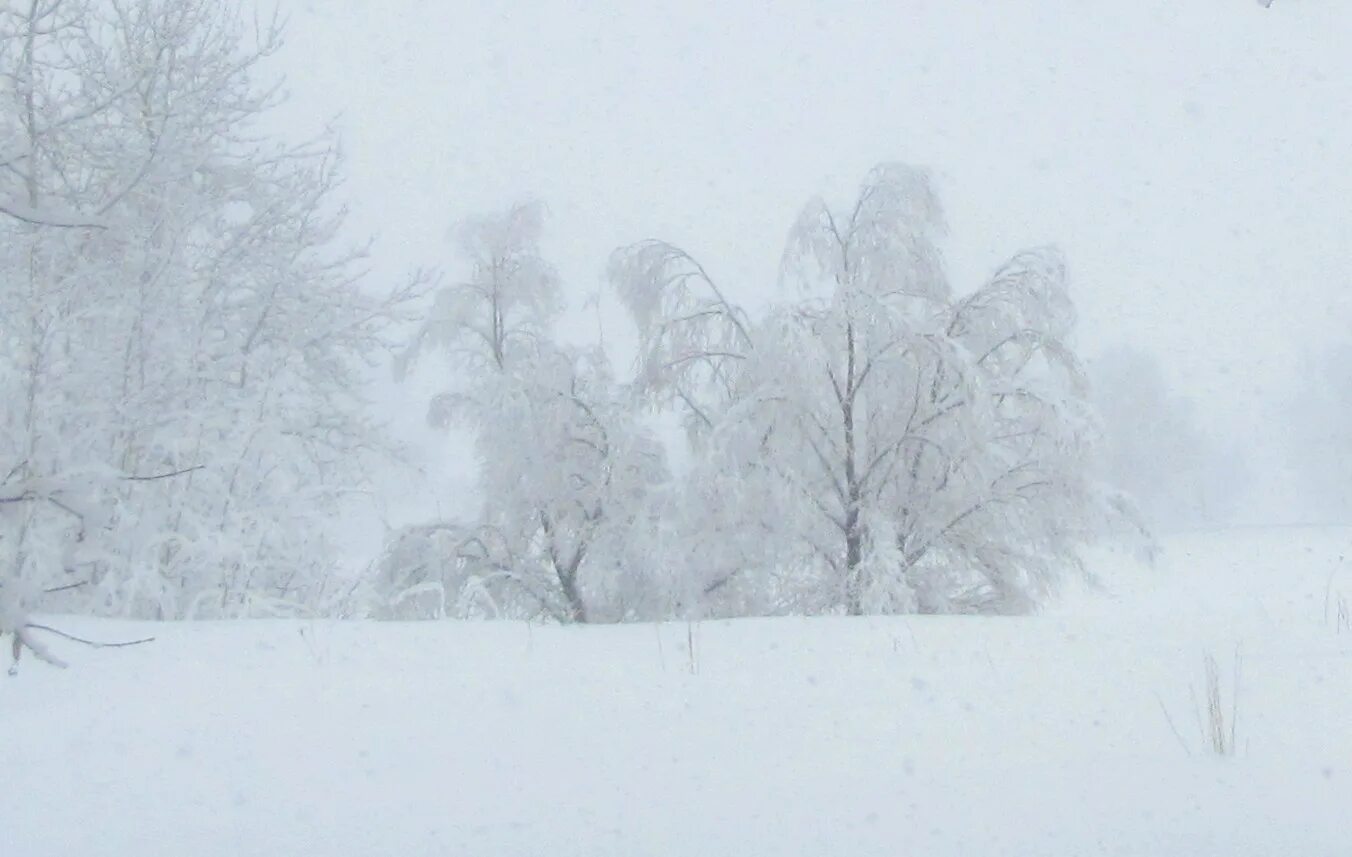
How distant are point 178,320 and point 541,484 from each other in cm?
441

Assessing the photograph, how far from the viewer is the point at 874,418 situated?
11289 mm

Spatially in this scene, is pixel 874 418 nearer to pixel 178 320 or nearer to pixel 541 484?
pixel 541 484

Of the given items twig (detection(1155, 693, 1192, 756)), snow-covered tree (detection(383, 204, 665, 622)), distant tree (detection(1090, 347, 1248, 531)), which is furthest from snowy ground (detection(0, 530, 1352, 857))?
distant tree (detection(1090, 347, 1248, 531))

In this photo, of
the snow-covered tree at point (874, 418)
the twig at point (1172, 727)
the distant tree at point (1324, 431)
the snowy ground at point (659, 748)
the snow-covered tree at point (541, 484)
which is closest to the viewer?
the snowy ground at point (659, 748)

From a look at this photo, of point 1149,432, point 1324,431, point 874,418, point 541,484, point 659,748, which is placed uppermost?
point 1324,431

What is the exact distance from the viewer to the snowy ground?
10.8ft

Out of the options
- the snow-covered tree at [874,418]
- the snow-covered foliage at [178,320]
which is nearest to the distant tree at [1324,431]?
the snow-covered tree at [874,418]

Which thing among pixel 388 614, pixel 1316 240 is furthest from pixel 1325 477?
pixel 1316 240

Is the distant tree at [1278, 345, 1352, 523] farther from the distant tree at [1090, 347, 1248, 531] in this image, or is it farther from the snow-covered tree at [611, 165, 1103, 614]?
the snow-covered tree at [611, 165, 1103, 614]

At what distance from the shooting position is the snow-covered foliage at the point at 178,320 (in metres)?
8.14

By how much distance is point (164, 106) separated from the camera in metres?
9.23

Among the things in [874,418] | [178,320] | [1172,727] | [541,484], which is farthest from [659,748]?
[541,484]

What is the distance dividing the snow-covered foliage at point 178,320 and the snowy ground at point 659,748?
312 centimetres

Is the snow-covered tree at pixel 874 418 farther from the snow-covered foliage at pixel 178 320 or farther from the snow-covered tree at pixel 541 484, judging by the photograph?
the snow-covered foliage at pixel 178 320
